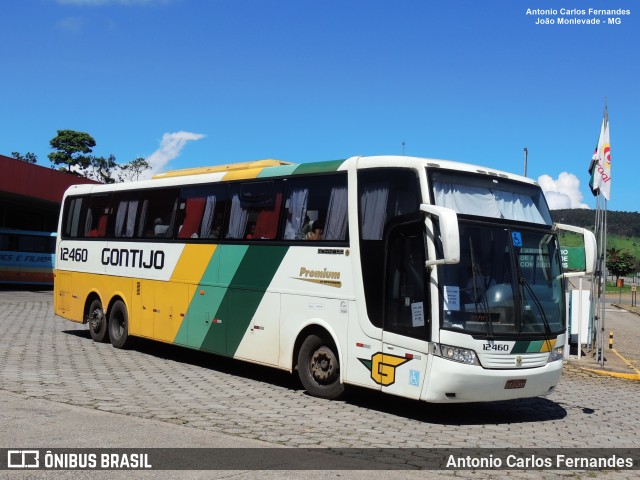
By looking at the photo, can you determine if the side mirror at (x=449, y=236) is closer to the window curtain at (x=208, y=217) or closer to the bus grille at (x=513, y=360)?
the bus grille at (x=513, y=360)

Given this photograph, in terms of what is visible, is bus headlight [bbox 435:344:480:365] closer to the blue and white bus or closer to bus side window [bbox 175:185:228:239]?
bus side window [bbox 175:185:228:239]

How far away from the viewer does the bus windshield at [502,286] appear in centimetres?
922

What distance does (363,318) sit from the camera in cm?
1016

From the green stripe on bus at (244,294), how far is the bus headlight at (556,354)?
4.09 meters

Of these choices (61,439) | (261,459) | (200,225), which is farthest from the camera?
(200,225)

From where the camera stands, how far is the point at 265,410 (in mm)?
9719

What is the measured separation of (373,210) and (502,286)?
1.98 meters

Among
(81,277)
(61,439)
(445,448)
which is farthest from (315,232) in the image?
(81,277)

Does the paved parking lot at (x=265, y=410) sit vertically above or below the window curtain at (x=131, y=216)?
below

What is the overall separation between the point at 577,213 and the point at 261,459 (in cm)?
18195

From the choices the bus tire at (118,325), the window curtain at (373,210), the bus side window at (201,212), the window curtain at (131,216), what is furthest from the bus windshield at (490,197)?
the bus tire at (118,325)

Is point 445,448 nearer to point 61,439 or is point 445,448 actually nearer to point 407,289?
point 407,289

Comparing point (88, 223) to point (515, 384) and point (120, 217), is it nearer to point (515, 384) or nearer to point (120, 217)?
point (120, 217)

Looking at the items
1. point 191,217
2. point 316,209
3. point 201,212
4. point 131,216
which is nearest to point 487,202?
point 316,209
